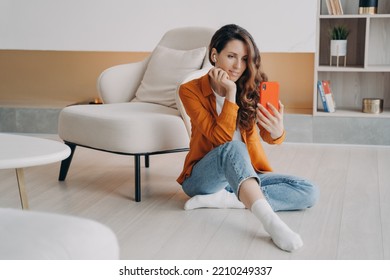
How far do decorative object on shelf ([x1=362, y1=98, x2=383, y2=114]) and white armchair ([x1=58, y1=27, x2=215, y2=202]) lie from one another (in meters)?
1.39

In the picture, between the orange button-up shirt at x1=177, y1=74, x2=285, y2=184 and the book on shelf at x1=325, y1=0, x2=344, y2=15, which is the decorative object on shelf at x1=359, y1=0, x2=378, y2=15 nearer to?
the book on shelf at x1=325, y1=0, x2=344, y2=15

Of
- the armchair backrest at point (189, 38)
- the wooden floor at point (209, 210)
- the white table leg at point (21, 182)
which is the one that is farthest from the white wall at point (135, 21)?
the white table leg at point (21, 182)

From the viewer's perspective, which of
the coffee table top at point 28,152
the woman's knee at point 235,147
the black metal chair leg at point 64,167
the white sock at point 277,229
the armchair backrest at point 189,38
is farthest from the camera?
the armchair backrest at point 189,38

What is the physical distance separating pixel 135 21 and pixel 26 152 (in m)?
2.52

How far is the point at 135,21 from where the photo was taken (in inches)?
180

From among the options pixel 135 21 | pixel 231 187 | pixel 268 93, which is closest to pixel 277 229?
pixel 231 187

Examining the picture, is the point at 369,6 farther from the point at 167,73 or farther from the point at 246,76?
the point at 246,76

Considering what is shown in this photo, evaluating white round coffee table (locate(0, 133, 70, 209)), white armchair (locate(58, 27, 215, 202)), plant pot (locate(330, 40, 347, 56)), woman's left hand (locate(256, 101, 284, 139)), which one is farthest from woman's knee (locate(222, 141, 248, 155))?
plant pot (locate(330, 40, 347, 56))

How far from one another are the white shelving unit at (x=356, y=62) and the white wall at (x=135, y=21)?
1.05ft

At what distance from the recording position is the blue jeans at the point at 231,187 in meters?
2.71

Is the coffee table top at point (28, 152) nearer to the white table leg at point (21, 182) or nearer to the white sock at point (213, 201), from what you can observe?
the white table leg at point (21, 182)

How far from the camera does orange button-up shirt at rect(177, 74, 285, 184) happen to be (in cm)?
274

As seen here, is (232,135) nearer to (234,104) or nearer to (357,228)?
(234,104)
